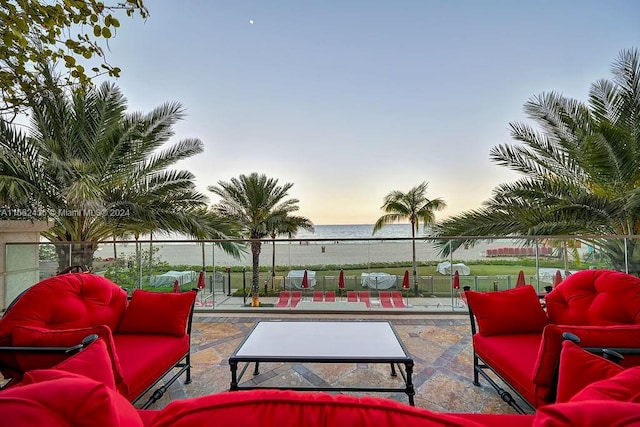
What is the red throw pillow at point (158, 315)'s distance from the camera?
237cm

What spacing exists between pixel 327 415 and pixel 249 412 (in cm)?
16

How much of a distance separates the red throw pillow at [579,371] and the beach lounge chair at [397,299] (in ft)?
11.2

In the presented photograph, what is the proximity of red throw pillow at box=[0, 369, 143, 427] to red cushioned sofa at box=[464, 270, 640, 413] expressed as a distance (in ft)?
6.16

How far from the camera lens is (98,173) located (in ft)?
15.8

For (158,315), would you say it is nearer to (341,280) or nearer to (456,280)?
(341,280)

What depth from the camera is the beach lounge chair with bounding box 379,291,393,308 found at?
14.8 ft

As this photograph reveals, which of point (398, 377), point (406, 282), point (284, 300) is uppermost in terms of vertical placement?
point (406, 282)

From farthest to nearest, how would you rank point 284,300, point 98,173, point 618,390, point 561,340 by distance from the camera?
point 284,300 < point 98,173 < point 561,340 < point 618,390

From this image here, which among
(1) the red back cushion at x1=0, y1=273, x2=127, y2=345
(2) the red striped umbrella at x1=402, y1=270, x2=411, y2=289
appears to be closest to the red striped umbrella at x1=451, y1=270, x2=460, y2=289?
(2) the red striped umbrella at x1=402, y1=270, x2=411, y2=289

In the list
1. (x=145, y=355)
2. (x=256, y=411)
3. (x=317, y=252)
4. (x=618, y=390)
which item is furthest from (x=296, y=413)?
(x=317, y=252)

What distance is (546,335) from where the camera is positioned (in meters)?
1.60

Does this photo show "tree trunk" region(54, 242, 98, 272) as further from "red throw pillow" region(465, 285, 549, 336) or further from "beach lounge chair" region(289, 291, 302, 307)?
"red throw pillow" region(465, 285, 549, 336)

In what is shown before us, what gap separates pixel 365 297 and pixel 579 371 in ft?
12.0

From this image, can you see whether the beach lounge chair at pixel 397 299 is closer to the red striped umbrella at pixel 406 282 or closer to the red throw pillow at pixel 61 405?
the red striped umbrella at pixel 406 282
